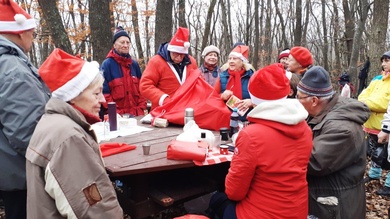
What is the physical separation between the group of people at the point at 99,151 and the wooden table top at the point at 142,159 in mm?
537

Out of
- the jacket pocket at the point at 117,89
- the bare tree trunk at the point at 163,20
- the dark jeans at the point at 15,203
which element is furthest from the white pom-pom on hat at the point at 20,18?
the bare tree trunk at the point at 163,20

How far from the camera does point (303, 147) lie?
217 cm

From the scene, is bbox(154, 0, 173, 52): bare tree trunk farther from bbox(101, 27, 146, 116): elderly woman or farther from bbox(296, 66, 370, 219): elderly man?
bbox(296, 66, 370, 219): elderly man

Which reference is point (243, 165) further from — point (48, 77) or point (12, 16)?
point (12, 16)

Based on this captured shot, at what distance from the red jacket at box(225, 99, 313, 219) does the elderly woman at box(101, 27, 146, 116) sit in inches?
109

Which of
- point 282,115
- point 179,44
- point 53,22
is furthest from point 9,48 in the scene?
point 53,22

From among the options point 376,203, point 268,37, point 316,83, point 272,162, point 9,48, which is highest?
point 268,37

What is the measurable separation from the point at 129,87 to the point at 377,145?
3.66 meters

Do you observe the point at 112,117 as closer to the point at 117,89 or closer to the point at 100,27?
the point at 117,89

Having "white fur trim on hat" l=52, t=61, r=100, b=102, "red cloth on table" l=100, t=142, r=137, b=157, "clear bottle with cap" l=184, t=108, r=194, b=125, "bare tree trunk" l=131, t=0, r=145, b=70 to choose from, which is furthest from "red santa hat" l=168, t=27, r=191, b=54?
"bare tree trunk" l=131, t=0, r=145, b=70

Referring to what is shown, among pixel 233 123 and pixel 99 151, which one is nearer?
pixel 99 151

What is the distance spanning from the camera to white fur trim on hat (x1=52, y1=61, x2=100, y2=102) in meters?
1.74

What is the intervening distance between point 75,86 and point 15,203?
3.98 feet

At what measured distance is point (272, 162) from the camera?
81.9 inches
